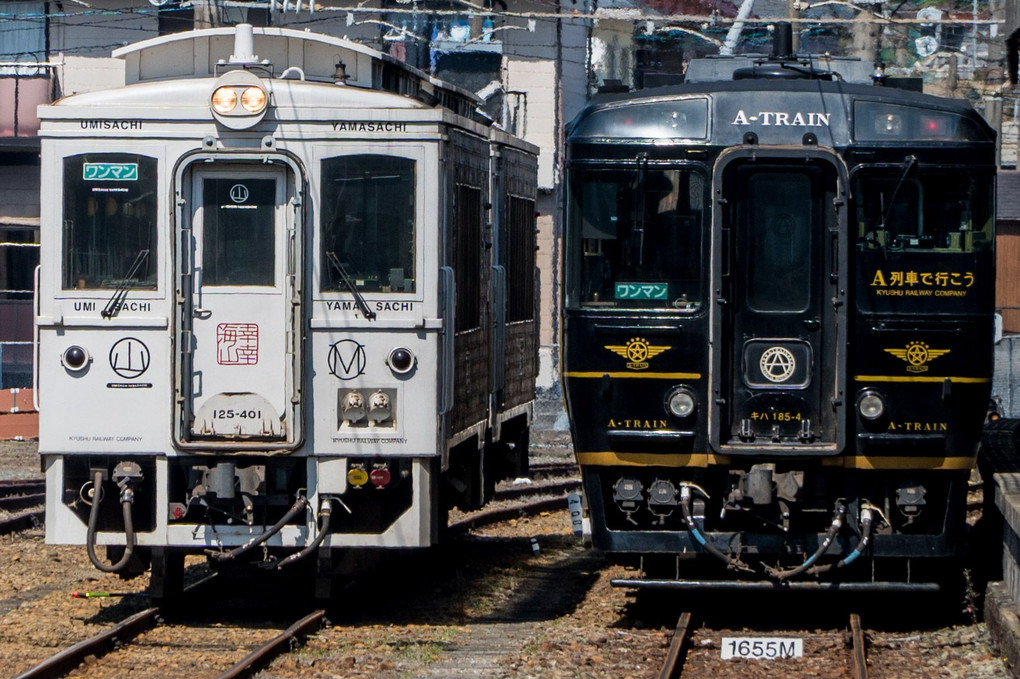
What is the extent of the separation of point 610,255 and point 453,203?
110cm

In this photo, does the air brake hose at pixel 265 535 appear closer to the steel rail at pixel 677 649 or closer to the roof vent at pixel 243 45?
the steel rail at pixel 677 649

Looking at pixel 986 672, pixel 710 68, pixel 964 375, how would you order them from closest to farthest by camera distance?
pixel 986 672 → pixel 964 375 → pixel 710 68

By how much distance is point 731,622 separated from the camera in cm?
993

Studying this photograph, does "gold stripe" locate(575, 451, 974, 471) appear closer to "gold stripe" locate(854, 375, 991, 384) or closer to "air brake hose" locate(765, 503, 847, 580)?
"air brake hose" locate(765, 503, 847, 580)

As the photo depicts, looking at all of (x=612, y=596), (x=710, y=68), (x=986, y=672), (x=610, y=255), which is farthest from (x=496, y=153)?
(x=986, y=672)

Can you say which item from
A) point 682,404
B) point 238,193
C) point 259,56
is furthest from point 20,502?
point 682,404

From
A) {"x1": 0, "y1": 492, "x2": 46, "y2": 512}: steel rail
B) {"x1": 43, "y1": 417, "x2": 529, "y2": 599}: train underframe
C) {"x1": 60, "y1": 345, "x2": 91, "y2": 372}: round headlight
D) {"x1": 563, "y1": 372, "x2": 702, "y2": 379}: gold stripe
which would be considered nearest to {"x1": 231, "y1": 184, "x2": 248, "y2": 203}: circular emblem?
{"x1": 60, "y1": 345, "x2": 91, "y2": 372}: round headlight

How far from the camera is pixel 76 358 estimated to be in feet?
29.9

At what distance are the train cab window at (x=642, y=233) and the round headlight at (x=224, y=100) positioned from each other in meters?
2.08

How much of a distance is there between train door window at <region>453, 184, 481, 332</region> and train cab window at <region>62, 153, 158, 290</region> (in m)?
1.91

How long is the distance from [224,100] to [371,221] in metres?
1.11

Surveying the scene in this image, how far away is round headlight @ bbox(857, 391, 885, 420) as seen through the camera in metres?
9.09

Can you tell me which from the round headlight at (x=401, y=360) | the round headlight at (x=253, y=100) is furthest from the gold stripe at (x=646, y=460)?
the round headlight at (x=253, y=100)

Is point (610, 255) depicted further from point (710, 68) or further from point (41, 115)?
point (41, 115)
